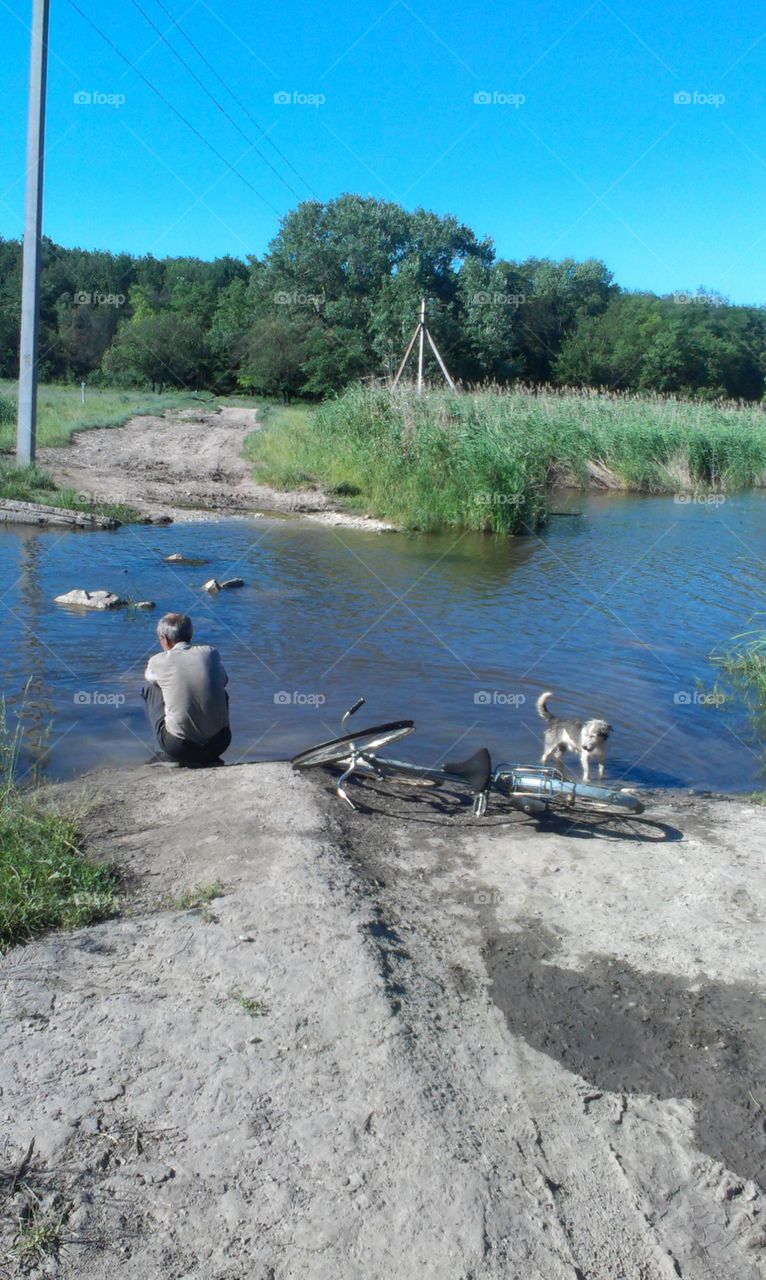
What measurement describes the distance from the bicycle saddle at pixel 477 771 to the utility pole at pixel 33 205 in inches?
583

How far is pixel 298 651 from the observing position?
11.1 metres

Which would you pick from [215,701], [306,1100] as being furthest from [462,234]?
[306,1100]

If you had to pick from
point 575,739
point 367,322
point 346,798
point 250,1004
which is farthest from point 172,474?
point 367,322

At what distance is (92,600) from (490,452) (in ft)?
33.5

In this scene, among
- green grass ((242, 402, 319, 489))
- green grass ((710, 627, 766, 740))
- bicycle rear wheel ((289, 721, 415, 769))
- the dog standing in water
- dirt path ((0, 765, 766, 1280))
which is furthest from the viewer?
green grass ((242, 402, 319, 489))

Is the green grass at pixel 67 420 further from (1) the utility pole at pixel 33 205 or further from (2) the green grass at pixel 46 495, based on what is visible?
(1) the utility pole at pixel 33 205

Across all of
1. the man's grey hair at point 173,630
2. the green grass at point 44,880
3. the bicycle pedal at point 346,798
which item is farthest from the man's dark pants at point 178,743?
the green grass at point 44,880

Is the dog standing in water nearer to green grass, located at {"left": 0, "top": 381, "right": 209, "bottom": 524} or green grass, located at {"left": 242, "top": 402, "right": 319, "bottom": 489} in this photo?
green grass, located at {"left": 0, "top": 381, "right": 209, "bottom": 524}

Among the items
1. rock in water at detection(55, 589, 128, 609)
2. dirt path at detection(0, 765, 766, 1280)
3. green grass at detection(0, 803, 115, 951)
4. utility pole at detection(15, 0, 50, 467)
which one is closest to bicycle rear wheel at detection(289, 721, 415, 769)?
dirt path at detection(0, 765, 766, 1280)

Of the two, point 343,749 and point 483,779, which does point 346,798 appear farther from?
point 483,779

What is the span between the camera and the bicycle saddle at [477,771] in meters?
5.94

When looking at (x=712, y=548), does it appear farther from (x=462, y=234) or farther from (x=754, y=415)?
(x=462, y=234)

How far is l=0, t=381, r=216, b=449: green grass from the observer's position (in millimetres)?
25516

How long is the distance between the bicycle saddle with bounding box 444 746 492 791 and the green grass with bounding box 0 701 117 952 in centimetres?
215
